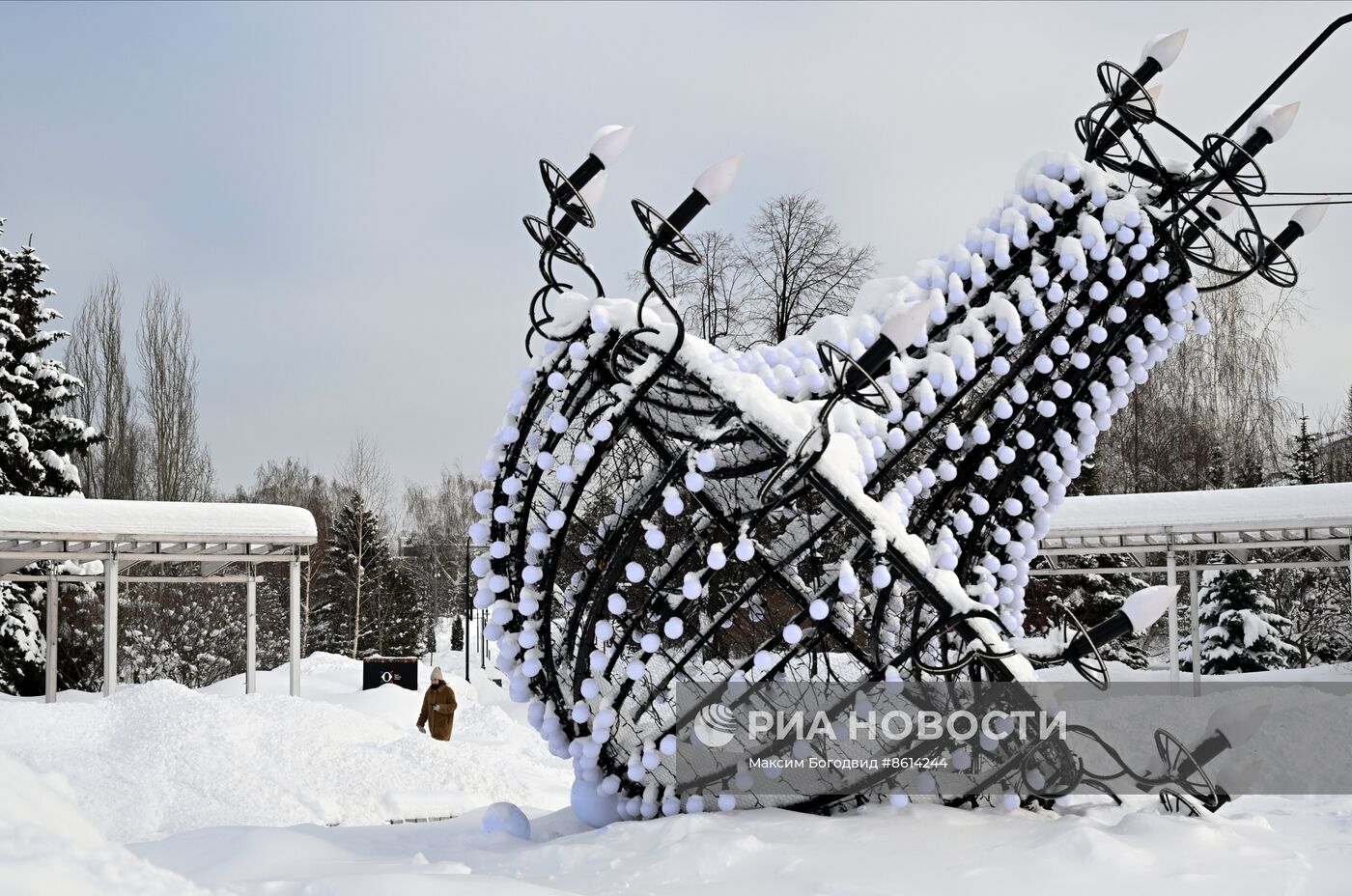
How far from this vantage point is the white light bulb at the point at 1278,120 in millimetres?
4555

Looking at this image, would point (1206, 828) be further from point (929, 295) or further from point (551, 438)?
point (551, 438)

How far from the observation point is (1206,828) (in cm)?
383

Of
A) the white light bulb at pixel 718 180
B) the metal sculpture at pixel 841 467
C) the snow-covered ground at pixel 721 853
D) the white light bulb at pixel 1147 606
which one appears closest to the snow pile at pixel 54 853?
the snow-covered ground at pixel 721 853

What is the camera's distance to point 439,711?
11.7 meters

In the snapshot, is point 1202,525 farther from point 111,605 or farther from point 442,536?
point 442,536

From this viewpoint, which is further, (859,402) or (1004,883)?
(859,402)

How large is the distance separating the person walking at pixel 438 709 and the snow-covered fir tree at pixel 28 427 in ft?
34.2

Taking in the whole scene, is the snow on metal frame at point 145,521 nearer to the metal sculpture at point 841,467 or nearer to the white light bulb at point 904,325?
the metal sculpture at point 841,467

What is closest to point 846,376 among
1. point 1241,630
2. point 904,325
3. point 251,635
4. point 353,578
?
point 904,325

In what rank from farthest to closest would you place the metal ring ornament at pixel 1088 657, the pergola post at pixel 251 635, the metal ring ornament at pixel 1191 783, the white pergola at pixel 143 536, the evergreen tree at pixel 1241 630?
the evergreen tree at pixel 1241 630 → the pergola post at pixel 251 635 → the white pergola at pixel 143 536 → the metal ring ornament at pixel 1191 783 → the metal ring ornament at pixel 1088 657

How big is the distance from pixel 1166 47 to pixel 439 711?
9.60 metres

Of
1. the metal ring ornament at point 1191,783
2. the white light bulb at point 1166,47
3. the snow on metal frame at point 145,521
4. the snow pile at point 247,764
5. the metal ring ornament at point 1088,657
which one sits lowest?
the snow pile at point 247,764

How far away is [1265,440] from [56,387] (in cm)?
2526

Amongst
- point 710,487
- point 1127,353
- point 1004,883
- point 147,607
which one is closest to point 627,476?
point 710,487
